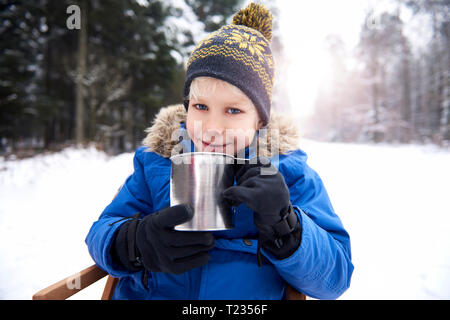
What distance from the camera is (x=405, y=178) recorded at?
5547 mm

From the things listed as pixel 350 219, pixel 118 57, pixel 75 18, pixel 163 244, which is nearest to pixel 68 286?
pixel 163 244

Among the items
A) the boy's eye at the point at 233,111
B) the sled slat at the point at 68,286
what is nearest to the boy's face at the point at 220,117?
the boy's eye at the point at 233,111

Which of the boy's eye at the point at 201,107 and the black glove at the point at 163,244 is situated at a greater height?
the boy's eye at the point at 201,107

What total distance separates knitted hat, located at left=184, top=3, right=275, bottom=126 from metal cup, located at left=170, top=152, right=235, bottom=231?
69 centimetres

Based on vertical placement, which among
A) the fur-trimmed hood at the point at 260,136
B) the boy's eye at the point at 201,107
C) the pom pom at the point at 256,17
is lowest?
the fur-trimmed hood at the point at 260,136

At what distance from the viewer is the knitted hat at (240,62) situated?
1369 mm

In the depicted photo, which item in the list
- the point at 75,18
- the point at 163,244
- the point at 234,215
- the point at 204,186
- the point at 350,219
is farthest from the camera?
the point at 350,219

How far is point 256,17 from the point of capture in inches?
67.8

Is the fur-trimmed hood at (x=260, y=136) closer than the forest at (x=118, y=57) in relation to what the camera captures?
Yes

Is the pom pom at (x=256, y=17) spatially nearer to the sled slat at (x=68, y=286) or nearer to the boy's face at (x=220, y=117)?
the boy's face at (x=220, y=117)

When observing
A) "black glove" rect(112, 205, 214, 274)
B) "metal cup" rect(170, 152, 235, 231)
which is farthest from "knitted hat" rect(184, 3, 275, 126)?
"black glove" rect(112, 205, 214, 274)

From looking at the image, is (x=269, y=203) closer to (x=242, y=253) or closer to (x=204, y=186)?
(x=204, y=186)

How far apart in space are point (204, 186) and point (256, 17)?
4.92ft
